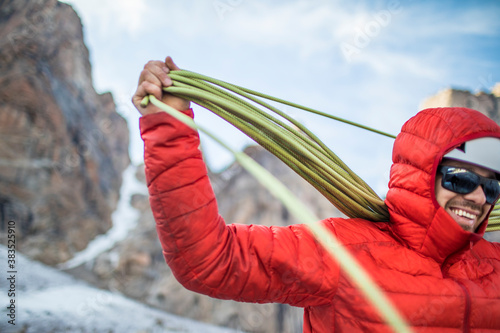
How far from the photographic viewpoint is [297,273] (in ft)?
3.23

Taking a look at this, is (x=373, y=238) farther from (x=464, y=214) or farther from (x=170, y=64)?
(x=170, y=64)

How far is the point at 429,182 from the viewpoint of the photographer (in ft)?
3.65

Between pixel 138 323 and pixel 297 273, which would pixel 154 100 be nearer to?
pixel 297 273

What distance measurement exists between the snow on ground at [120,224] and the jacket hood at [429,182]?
12.7 metres

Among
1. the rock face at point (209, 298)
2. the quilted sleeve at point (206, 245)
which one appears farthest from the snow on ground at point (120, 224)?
the quilted sleeve at point (206, 245)

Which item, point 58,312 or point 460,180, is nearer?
point 460,180

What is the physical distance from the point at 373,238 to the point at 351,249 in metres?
0.13

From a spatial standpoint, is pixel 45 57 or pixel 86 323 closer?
pixel 86 323

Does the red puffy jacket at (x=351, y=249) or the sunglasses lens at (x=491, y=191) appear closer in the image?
the red puffy jacket at (x=351, y=249)

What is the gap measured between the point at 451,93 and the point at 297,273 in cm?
687

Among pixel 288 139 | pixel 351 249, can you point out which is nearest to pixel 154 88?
pixel 288 139

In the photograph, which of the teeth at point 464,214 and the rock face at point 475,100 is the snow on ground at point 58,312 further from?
the rock face at point 475,100

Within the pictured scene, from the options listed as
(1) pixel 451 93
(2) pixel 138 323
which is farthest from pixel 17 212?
(1) pixel 451 93

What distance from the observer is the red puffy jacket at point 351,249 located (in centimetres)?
93
